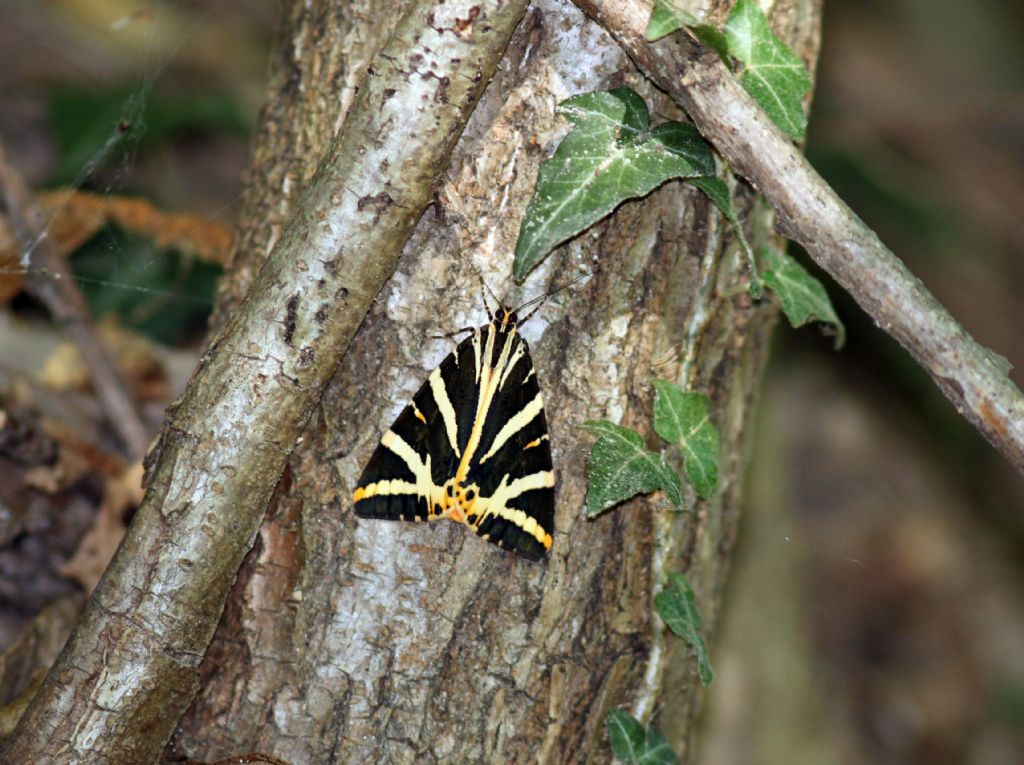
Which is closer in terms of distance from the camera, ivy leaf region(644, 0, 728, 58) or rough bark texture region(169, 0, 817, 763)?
ivy leaf region(644, 0, 728, 58)

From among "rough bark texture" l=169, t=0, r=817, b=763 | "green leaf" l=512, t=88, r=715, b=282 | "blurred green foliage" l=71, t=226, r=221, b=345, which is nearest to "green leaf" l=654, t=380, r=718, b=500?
"rough bark texture" l=169, t=0, r=817, b=763

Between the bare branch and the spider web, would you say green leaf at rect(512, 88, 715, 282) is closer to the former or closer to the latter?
the bare branch

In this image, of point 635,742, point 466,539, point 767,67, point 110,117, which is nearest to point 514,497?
point 466,539

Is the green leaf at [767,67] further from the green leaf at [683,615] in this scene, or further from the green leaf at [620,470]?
the green leaf at [683,615]

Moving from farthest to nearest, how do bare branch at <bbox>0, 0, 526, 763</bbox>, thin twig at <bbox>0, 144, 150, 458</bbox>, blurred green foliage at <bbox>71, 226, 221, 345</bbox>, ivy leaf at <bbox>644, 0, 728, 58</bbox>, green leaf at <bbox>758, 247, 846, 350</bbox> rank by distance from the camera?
blurred green foliage at <bbox>71, 226, 221, 345</bbox>, thin twig at <bbox>0, 144, 150, 458</bbox>, green leaf at <bbox>758, 247, 846, 350</bbox>, bare branch at <bbox>0, 0, 526, 763</bbox>, ivy leaf at <bbox>644, 0, 728, 58</bbox>

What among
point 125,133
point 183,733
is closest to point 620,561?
point 183,733

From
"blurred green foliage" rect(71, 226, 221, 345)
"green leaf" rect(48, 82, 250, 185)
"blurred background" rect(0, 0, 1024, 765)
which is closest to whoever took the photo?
"blurred green foliage" rect(71, 226, 221, 345)

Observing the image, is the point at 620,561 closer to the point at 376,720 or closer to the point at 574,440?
the point at 574,440
